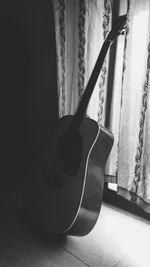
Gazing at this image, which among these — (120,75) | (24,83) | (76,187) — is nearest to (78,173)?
(76,187)

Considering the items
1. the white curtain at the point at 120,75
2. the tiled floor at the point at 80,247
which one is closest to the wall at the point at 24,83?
the white curtain at the point at 120,75

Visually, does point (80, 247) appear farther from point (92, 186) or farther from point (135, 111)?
point (135, 111)

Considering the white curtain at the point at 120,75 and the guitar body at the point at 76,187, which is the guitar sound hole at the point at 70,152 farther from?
the white curtain at the point at 120,75

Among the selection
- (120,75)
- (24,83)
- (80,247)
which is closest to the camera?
(80,247)

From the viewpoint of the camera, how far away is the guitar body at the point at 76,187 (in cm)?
86

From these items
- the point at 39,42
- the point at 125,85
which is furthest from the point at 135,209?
the point at 39,42

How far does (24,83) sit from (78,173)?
70 centimetres

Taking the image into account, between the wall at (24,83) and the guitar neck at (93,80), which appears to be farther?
the wall at (24,83)

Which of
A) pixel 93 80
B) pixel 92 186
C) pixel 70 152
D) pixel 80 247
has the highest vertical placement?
pixel 93 80

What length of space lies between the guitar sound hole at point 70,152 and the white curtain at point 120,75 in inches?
10.0

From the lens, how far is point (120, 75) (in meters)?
1.11

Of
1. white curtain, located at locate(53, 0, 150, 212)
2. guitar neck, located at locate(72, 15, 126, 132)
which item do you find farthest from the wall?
guitar neck, located at locate(72, 15, 126, 132)

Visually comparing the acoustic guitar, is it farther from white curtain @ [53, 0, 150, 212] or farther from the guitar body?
white curtain @ [53, 0, 150, 212]

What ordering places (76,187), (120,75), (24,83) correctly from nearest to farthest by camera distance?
(76,187)
(120,75)
(24,83)
